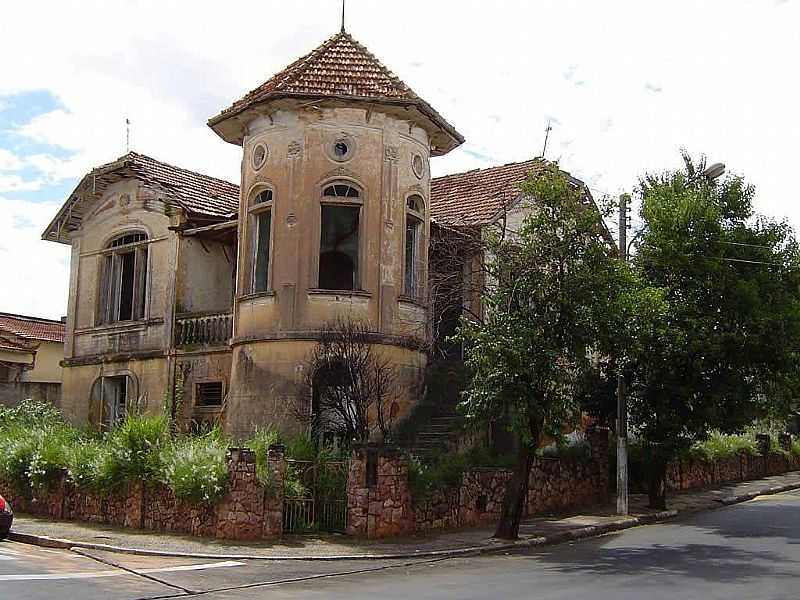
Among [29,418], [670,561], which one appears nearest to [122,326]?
[29,418]

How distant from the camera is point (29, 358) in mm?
36375

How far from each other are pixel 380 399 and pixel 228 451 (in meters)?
4.51

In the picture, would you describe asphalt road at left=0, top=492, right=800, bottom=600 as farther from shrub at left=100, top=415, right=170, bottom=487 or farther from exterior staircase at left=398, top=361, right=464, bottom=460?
exterior staircase at left=398, top=361, right=464, bottom=460

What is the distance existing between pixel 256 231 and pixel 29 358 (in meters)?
17.5

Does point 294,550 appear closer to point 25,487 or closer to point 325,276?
point 25,487

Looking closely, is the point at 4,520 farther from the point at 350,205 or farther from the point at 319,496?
the point at 350,205

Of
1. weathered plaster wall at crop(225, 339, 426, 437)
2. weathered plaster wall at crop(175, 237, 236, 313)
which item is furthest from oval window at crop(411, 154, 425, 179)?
weathered plaster wall at crop(175, 237, 236, 313)

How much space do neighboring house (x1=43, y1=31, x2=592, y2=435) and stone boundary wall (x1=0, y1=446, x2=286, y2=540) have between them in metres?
3.89

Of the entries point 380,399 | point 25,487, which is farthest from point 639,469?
point 25,487

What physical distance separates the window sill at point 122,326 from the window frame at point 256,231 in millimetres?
4167

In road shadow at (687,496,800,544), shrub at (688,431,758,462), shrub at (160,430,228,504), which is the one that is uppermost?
shrub at (688,431,758,462)

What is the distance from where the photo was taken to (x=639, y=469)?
26.3 m

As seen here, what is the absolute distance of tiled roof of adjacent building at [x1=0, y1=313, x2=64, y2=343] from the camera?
127 feet

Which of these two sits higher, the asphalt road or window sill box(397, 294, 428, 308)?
window sill box(397, 294, 428, 308)
